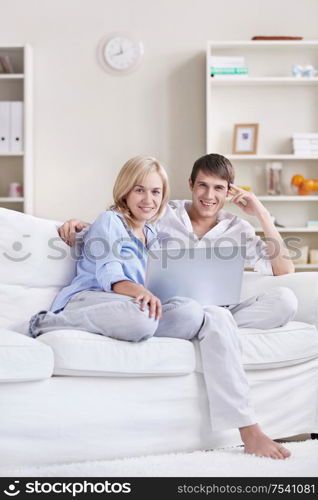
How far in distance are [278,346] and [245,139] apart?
2.63 m

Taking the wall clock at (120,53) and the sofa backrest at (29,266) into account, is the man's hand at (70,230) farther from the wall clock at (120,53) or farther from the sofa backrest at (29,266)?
the wall clock at (120,53)

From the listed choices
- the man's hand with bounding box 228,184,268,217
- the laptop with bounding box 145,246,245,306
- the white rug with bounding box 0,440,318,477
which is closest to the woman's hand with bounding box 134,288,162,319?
the laptop with bounding box 145,246,245,306

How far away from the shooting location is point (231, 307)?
2395 mm

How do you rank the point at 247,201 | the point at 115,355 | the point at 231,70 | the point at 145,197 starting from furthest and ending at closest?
the point at 231,70, the point at 247,201, the point at 145,197, the point at 115,355

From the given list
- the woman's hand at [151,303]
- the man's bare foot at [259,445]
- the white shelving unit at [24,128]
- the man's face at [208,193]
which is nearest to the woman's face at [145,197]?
the man's face at [208,193]

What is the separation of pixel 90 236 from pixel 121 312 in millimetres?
416

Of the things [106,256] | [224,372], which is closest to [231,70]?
[106,256]

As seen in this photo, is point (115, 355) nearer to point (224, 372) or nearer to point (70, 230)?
point (224, 372)

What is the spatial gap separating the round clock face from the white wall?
0.18 feet

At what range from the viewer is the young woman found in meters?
1.97

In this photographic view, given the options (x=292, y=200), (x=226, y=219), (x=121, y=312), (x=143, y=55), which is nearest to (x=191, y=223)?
(x=226, y=219)

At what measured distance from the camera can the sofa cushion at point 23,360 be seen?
1.80 meters

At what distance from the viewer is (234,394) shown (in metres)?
1.96

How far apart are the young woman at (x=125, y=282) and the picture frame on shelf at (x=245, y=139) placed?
7.19 ft
